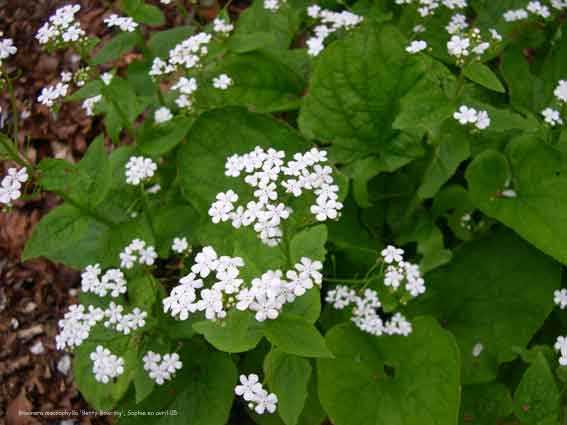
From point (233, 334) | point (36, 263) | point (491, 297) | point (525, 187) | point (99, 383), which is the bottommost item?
point (36, 263)

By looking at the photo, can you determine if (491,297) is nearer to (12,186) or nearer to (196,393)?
(196,393)

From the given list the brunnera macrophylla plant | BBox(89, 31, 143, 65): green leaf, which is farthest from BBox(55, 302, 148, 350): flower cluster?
BBox(89, 31, 143, 65): green leaf

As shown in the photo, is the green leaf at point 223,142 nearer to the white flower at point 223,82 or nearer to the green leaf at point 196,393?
the white flower at point 223,82

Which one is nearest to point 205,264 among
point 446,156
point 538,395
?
point 446,156

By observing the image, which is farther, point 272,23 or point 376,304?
point 272,23

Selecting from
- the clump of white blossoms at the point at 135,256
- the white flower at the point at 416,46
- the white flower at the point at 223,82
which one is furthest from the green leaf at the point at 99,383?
the white flower at the point at 416,46
